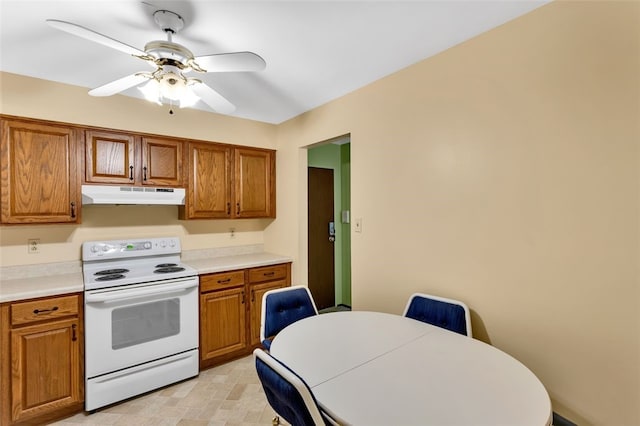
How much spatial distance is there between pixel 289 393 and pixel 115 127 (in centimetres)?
268

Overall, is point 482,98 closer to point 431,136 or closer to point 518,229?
point 431,136

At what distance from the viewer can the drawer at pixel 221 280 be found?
2.76 m

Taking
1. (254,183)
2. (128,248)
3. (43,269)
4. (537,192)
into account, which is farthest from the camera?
(254,183)

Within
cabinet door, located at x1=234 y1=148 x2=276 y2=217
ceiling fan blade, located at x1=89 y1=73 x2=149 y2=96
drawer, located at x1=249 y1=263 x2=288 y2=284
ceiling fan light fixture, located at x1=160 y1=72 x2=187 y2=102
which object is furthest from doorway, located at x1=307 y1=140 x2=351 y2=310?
ceiling fan blade, located at x1=89 y1=73 x2=149 y2=96

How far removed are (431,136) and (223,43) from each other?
1438mm

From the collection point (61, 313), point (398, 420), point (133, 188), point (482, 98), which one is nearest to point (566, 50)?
point (482, 98)

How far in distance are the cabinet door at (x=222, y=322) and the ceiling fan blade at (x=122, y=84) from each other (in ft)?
5.65

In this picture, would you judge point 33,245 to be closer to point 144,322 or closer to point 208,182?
point 144,322

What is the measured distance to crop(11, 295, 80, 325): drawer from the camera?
198cm

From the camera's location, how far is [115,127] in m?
2.67

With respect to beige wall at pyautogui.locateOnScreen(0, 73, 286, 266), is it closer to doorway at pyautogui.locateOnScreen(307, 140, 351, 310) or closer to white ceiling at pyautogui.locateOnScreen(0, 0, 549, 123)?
white ceiling at pyautogui.locateOnScreen(0, 0, 549, 123)

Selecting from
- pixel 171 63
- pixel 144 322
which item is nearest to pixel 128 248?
pixel 144 322

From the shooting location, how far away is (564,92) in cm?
149

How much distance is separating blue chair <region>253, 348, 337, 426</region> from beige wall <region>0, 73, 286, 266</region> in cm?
230
